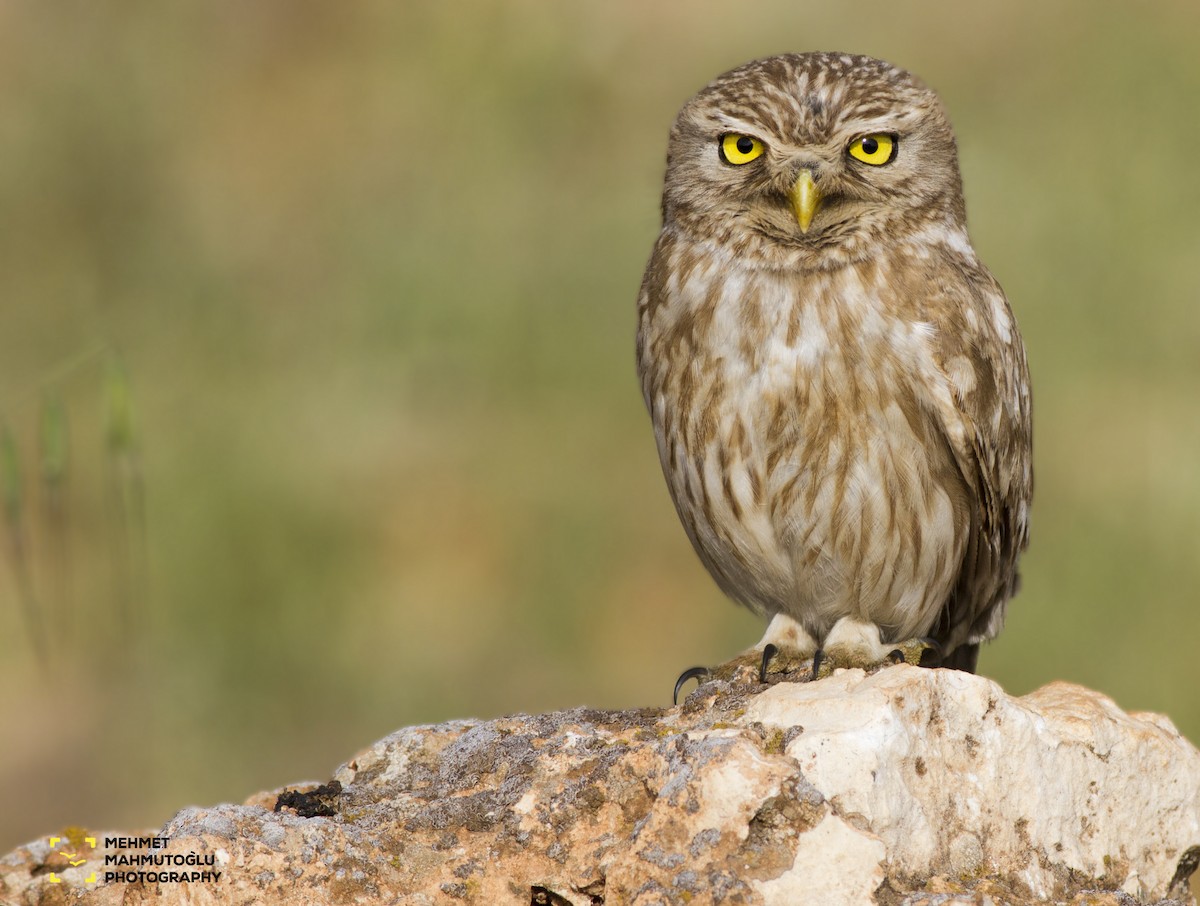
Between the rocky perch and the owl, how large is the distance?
2.66ft

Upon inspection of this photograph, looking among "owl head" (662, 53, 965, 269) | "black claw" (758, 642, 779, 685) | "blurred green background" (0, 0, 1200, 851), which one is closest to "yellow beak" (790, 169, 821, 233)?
"owl head" (662, 53, 965, 269)

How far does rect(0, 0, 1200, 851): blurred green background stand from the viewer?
7.62 metres

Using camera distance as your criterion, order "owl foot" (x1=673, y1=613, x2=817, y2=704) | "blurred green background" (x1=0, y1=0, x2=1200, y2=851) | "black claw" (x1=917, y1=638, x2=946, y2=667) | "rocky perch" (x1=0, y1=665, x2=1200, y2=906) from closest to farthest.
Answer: "rocky perch" (x1=0, y1=665, x2=1200, y2=906)
"owl foot" (x1=673, y1=613, x2=817, y2=704)
"black claw" (x1=917, y1=638, x2=946, y2=667)
"blurred green background" (x1=0, y1=0, x2=1200, y2=851)

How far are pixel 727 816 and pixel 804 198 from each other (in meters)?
1.78

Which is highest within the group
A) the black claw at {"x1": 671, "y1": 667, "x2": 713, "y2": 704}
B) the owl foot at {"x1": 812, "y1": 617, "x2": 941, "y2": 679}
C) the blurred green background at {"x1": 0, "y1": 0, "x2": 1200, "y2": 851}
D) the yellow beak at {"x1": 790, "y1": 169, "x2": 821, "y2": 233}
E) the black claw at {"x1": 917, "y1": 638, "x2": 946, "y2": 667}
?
the blurred green background at {"x1": 0, "y1": 0, "x2": 1200, "y2": 851}

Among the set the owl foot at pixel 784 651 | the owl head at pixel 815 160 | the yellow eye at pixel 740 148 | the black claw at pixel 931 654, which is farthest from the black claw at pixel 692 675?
the yellow eye at pixel 740 148

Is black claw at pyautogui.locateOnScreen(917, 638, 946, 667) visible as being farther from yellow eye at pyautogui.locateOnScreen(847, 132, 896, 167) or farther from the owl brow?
the owl brow

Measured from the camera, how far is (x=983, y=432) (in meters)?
4.34

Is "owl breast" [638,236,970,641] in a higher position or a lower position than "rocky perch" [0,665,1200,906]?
higher

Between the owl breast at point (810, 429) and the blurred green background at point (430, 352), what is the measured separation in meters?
3.07

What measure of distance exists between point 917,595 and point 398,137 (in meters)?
5.80

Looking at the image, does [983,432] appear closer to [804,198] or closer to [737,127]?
[804,198]

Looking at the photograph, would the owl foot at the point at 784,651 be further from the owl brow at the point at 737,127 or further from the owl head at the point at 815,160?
the owl brow at the point at 737,127

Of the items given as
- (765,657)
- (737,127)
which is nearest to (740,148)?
(737,127)
